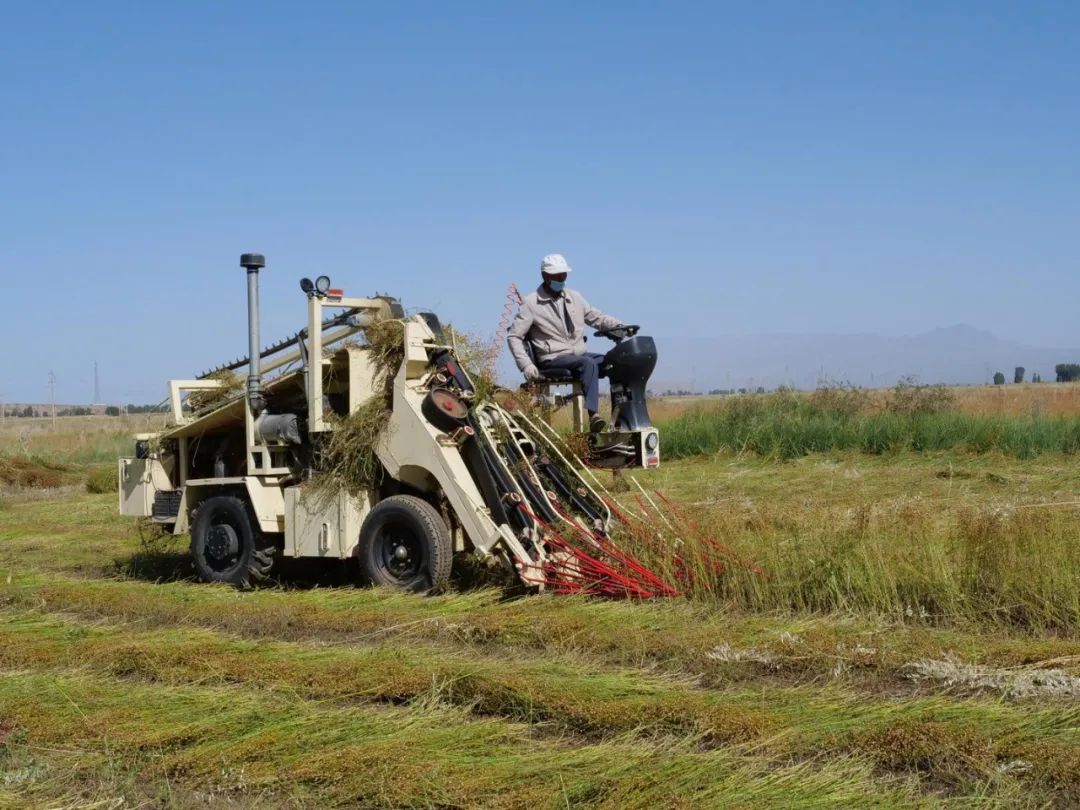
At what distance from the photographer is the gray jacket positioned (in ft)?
30.7

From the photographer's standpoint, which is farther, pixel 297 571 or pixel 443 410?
pixel 297 571

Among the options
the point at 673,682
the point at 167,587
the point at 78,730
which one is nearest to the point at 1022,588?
the point at 673,682

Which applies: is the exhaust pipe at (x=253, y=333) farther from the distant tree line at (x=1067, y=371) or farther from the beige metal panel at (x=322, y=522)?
the distant tree line at (x=1067, y=371)

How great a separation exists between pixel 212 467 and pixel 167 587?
147cm

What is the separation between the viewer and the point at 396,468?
8586 millimetres

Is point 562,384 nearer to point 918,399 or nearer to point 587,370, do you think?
point 587,370

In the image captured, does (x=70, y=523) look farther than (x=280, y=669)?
Yes

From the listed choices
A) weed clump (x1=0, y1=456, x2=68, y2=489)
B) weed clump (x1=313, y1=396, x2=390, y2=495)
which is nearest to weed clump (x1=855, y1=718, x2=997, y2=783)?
weed clump (x1=313, y1=396, x2=390, y2=495)

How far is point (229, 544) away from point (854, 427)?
10.3 m

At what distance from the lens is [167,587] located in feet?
30.0

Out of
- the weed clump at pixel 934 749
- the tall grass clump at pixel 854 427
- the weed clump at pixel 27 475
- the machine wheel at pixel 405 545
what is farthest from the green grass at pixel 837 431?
the weed clump at pixel 934 749

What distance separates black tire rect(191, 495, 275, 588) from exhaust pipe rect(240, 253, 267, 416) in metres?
0.74

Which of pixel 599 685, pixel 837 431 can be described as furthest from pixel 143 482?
pixel 837 431

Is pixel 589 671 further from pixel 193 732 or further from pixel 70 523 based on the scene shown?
pixel 70 523
